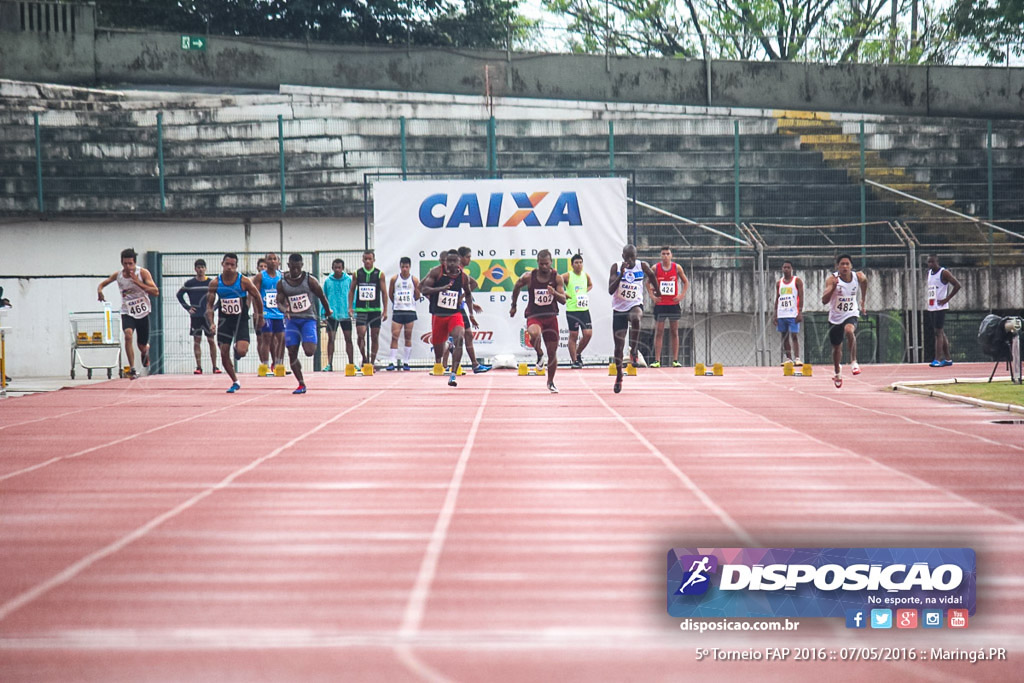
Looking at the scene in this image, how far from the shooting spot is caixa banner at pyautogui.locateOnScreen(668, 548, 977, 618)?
197 inches

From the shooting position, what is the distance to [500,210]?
881 inches

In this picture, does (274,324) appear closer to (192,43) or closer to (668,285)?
(668,285)

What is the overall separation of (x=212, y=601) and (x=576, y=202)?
1722 cm

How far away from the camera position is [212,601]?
5656 millimetres

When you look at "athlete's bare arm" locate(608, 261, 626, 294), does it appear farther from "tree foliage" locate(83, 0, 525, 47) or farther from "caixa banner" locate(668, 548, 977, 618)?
"tree foliage" locate(83, 0, 525, 47)

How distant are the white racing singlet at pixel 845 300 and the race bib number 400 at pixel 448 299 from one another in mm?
5727

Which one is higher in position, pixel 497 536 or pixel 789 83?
pixel 789 83

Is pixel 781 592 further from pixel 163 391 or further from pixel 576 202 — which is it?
pixel 576 202

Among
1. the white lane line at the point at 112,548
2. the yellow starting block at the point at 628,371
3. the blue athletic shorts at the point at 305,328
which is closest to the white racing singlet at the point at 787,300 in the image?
the yellow starting block at the point at 628,371

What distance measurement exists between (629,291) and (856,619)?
1337 cm

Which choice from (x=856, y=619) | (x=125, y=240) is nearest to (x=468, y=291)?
(x=125, y=240)

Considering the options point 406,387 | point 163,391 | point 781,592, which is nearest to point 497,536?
point 781,592

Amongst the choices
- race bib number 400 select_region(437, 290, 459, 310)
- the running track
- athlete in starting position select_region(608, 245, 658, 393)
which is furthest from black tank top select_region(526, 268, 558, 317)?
the running track

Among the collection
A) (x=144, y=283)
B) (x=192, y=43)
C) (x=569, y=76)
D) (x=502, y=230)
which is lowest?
(x=144, y=283)
